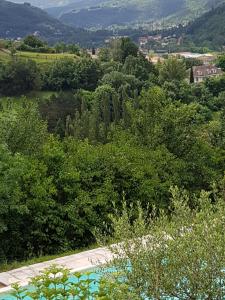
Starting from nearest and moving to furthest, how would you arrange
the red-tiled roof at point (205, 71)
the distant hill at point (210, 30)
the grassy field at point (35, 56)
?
the grassy field at point (35, 56) < the red-tiled roof at point (205, 71) < the distant hill at point (210, 30)

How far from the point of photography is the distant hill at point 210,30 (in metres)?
141

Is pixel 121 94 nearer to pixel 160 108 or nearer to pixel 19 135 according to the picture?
pixel 160 108

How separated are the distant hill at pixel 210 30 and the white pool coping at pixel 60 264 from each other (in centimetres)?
12790

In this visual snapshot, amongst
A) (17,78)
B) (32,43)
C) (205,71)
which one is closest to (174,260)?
(17,78)

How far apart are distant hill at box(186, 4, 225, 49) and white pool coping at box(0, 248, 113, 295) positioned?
12790 centimetres

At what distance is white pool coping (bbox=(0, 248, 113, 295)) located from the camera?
1084 cm

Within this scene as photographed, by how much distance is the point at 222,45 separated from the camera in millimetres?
137000

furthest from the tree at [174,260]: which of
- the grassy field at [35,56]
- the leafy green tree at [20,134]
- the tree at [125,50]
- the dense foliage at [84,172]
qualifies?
the grassy field at [35,56]

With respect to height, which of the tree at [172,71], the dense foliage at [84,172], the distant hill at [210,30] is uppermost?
the dense foliage at [84,172]

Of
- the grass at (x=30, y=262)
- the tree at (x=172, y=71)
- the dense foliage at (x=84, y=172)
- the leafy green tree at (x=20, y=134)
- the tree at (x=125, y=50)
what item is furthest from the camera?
the tree at (x=125, y=50)

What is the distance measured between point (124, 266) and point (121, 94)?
36.1 meters

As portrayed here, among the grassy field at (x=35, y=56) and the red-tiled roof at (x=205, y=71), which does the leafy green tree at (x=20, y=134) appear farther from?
the red-tiled roof at (x=205, y=71)

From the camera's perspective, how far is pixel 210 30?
152 m

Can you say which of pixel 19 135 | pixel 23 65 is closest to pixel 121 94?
pixel 23 65
